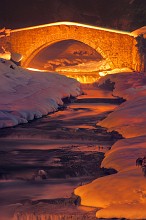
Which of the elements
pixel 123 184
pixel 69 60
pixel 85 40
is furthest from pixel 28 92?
pixel 69 60

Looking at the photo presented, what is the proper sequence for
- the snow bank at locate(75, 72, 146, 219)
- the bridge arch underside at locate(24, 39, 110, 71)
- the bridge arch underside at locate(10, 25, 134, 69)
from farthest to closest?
the bridge arch underside at locate(24, 39, 110, 71), the bridge arch underside at locate(10, 25, 134, 69), the snow bank at locate(75, 72, 146, 219)

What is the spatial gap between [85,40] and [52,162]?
1002 inches

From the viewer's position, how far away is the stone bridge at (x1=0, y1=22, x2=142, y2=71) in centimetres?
3356

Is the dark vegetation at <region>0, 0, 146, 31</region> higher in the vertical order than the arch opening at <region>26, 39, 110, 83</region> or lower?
higher

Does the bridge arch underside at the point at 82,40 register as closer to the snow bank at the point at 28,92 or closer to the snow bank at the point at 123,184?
the snow bank at the point at 28,92

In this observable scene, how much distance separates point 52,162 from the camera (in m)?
10.3

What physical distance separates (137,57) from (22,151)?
2223cm

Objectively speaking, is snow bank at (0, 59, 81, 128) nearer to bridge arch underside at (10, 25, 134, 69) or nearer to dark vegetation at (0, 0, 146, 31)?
bridge arch underside at (10, 25, 134, 69)

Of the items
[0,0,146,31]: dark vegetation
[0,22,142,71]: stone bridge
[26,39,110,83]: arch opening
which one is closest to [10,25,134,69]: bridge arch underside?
[0,22,142,71]: stone bridge

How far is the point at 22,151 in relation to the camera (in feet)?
37.1

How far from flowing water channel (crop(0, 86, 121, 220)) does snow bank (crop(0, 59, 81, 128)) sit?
18.6 inches

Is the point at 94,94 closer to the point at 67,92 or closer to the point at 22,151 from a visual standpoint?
Result: the point at 67,92

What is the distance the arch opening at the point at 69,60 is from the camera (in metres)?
36.8

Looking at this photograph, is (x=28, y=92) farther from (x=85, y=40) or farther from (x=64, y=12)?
(x=64, y=12)
